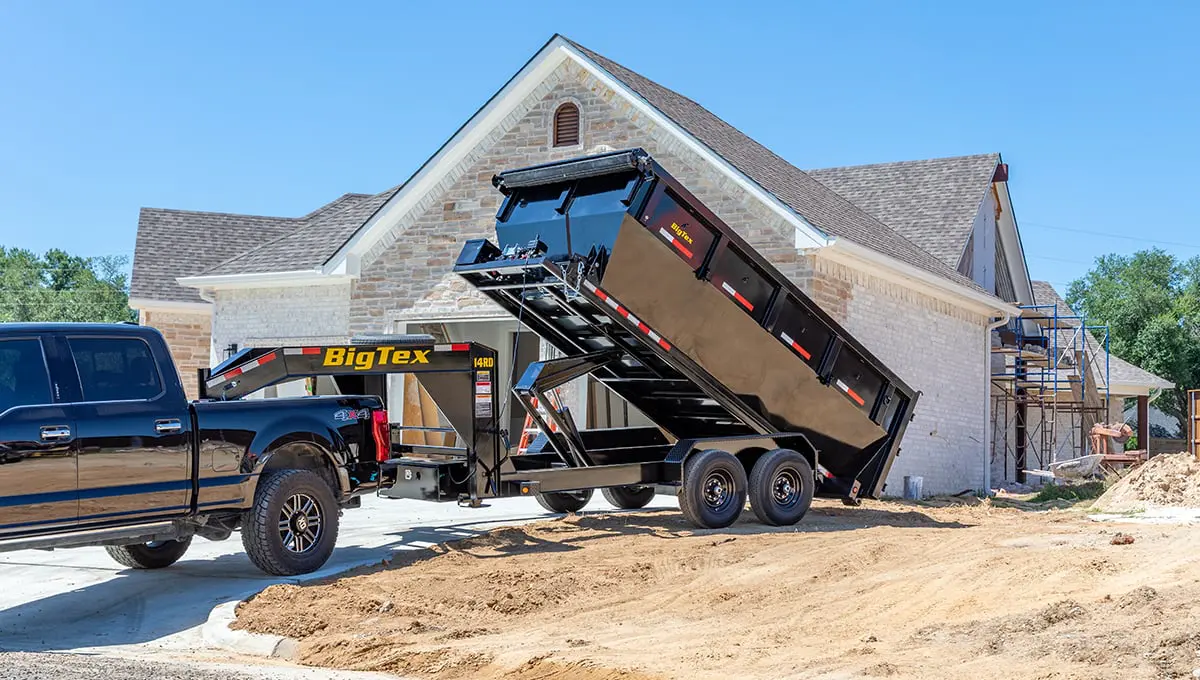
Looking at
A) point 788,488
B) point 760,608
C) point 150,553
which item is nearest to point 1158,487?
point 788,488

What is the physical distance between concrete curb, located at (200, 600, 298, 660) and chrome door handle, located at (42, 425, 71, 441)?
170 cm

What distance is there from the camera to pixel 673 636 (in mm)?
8297

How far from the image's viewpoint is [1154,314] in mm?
67750

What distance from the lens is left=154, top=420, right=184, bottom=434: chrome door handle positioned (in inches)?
387

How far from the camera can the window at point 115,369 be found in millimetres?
9594

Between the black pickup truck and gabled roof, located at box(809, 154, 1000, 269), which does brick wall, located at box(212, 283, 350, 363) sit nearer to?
the black pickup truck

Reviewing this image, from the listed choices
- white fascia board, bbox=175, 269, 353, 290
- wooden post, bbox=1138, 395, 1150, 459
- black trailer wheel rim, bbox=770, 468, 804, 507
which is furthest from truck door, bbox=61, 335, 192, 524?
wooden post, bbox=1138, 395, 1150, 459

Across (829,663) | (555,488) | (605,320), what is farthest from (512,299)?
(829,663)

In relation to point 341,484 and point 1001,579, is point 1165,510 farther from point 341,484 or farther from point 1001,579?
point 341,484

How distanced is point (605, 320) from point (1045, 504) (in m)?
10.7

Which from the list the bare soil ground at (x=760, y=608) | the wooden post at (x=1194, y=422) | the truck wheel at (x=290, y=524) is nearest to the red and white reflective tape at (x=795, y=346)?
the bare soil ground at (x=760, y=608)

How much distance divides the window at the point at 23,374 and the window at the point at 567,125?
12.2 m

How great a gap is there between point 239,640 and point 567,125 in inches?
523

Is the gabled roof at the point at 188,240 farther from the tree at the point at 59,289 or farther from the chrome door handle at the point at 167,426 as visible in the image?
the tree at the point at 59,289
